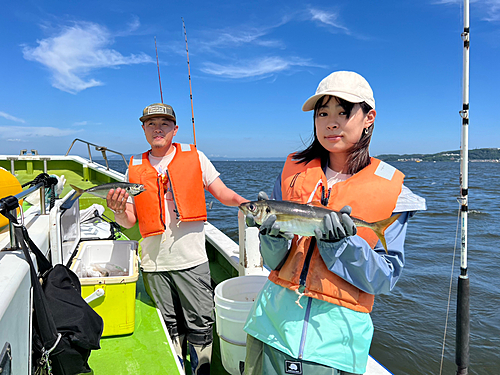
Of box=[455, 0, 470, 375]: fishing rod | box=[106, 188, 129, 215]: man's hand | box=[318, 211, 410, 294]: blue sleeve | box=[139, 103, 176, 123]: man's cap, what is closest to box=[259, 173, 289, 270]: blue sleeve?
box=[318, 211, 410, 294]: blue sleeve

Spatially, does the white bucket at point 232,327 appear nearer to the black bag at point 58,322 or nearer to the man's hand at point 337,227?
the black bag at point 58,322

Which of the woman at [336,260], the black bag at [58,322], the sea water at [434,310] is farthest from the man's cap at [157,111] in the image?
the sea water at [434,310]

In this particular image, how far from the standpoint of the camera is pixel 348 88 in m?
1.63

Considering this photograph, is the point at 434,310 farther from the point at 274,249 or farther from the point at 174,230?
the point at 274,249

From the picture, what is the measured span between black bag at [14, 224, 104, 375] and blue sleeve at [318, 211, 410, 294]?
1419mm

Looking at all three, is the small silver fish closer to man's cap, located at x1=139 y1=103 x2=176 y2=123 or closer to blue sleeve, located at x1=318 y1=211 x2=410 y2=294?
man's cap, located at x1=139 y1=103 x2=176 y2=123

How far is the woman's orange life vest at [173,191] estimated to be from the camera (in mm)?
3045

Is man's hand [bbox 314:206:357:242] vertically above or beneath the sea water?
above

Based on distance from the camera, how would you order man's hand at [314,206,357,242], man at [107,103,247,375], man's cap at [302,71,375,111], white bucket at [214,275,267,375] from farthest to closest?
man at [107,103,247,375]
white bucket at [214,275,267,375]
man's cap at [302,71,375,111]
man's hand at [314,206,357,242]

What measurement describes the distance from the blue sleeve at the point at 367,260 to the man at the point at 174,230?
1501mm

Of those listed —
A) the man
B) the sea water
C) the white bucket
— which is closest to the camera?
the white bucket

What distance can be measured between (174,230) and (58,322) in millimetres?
1321

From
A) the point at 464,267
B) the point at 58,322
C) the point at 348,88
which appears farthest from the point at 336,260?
the point at 464,267

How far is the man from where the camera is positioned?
3.04m
